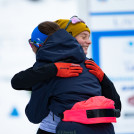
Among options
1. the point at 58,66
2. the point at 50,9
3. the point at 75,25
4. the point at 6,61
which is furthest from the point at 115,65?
the point at 58,66

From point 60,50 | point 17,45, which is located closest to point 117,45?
point 17,45

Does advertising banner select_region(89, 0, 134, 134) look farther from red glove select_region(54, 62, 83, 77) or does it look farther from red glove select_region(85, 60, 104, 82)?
red glove select_region(54, 62, 83, 77)

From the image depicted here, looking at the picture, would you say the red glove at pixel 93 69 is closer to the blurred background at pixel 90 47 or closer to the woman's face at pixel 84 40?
the woman's face at pixel 84 40

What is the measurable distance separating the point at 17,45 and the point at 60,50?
8.86ft

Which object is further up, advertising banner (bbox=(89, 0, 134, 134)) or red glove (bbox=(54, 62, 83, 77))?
red glove (bbox=(54, 62, 83, 77))

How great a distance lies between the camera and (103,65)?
4.46 meters

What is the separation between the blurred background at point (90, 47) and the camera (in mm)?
4340

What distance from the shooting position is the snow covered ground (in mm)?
4316

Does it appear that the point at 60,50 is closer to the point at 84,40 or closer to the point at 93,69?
the point at 93,69

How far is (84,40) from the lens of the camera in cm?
212

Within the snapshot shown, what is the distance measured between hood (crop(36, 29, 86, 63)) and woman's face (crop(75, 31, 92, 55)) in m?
0.29

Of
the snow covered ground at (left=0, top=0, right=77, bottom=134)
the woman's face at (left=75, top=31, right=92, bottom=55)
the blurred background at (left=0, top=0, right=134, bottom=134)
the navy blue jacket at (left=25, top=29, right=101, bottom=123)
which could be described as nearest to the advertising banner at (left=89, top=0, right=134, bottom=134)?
the blurred background at (left=0, top=0, right=134, bottom=134)

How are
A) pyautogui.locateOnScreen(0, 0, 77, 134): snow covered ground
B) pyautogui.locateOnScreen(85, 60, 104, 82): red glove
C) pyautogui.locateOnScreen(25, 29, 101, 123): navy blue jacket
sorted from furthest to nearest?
1. pyautogui.locateOnScreen(0, 0, 77, 134): snow covered ground
2. pyautogui.locateOnScreen(85, 60, 104, 82): red glove
3. pyautogui.locateOnScreen(25, 29, 101, 123): navy blue jacket

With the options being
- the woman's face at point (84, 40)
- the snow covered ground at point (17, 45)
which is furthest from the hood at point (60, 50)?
the snow covered ground at point (17, 45)
